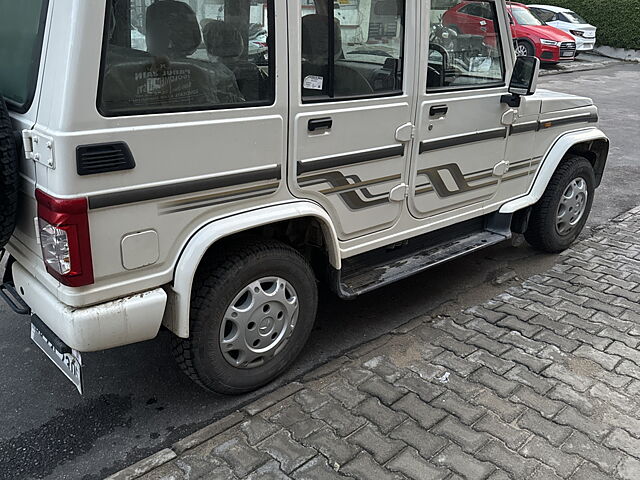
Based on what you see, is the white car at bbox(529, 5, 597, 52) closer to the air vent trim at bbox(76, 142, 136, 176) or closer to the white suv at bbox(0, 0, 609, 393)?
the white suv at bbox(0, 0, 609, 393)

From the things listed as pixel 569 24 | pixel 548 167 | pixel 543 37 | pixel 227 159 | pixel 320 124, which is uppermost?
pixel 569 24

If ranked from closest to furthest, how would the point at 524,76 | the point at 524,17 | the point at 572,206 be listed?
the point at 524,76 < the point at 572,206 < the point at 524,17

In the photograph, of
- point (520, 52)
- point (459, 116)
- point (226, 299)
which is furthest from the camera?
point (520, 52)

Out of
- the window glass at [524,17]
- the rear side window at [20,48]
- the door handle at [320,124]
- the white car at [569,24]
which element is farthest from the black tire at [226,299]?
the white car at [569,24]

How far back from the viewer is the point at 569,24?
68.7 feet

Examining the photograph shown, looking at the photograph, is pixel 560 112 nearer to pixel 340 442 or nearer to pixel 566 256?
pixel 566 256

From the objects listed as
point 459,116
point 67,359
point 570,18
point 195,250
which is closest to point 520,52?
point 459,116

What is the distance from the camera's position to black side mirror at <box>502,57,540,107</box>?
3842 millimetres

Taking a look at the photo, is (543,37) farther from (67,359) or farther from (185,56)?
(67,359)

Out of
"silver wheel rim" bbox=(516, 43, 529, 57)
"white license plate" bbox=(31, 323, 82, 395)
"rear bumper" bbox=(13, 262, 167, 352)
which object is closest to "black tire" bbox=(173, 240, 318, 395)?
"rear bumper" bbox=(13, 262, 167, 352)

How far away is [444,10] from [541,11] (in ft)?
65.8

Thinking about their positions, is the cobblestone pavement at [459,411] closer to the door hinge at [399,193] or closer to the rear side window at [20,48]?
the door hinge at [399,193]

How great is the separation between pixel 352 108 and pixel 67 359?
5.92ft

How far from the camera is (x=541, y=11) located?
21219mm
